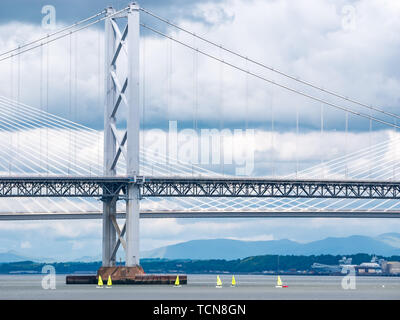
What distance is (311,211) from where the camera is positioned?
8344cm

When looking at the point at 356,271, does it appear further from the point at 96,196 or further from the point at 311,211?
the point at 96,196

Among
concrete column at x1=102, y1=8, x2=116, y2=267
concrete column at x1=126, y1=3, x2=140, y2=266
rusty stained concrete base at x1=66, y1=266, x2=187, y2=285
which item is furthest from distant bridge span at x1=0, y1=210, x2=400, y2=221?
concrete column at x1=126, y1=3, x2=140, y2=266

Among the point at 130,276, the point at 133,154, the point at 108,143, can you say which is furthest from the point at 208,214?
the point at 133,154

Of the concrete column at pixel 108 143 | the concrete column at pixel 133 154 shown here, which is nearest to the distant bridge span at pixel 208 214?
the concrete column at pixel 108 143

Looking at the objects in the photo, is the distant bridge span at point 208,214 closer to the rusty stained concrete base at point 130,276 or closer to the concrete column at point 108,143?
the rusty stained concrete base at point 130,276

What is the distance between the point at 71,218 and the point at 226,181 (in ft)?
58.3

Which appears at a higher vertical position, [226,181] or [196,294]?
[226,181]

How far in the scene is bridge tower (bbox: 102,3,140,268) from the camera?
69.0 m

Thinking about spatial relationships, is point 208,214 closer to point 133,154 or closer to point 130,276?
point 130,276

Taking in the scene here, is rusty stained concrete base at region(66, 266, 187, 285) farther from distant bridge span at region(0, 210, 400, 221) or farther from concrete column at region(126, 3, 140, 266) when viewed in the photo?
distant bridge span at region(0, 210, 400, 221)

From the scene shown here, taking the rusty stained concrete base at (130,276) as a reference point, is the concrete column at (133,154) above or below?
above

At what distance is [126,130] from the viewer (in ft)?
228

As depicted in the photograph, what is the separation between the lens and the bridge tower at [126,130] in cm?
6900
